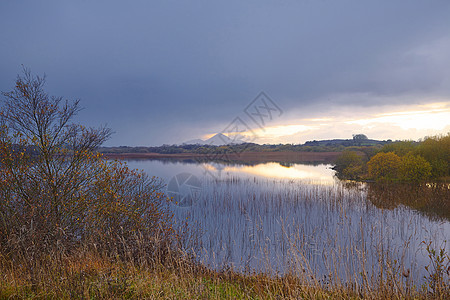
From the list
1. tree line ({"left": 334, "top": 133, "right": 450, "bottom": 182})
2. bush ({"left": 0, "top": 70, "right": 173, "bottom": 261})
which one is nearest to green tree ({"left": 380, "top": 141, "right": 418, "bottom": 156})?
tree line ({"left": 334, "top": 133, "right": 450, "bottom": 182})

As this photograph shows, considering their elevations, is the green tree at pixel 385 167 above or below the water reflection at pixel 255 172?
above

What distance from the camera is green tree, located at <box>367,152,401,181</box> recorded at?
979 inches

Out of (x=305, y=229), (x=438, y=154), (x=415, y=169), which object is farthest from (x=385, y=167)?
(x=305, y=229)

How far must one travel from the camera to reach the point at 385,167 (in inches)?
1012

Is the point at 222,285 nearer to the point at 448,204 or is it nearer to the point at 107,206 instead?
the point at 107,206

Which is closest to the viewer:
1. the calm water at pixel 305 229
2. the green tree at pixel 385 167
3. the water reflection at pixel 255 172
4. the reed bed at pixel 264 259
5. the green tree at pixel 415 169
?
the reed bed at pixel 264 259

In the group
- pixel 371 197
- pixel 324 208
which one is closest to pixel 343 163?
pixel 371 197

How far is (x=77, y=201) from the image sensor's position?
23.4ft

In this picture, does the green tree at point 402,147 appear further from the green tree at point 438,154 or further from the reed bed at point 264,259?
the reed bed at point 264,259

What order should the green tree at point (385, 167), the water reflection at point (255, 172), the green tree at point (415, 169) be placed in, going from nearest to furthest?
the green tree at point (415, 169), the green tree at point (385, 167), the water reflection at point (255, 172)

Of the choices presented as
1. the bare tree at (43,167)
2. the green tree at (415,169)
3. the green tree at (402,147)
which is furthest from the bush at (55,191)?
the green tree at (402,147)

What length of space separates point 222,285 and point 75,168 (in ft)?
16.5

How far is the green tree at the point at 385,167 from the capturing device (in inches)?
979

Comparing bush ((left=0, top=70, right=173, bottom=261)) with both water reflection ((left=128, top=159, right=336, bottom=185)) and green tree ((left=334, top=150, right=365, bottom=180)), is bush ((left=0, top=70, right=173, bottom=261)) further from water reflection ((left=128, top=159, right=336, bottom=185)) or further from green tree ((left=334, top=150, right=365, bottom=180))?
green tree ((left=334, top=150, right=365, bottom=180))
